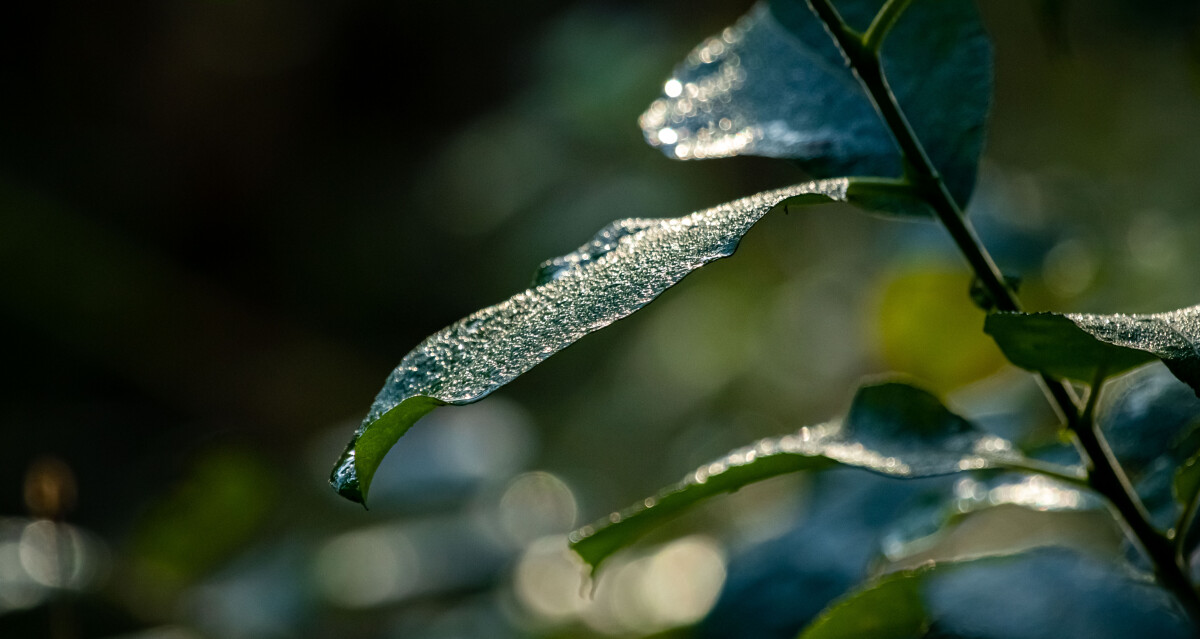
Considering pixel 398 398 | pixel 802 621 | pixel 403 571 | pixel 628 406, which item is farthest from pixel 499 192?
pixel 398 398

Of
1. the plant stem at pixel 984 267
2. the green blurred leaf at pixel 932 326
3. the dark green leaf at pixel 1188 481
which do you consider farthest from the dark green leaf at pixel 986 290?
the green blurred leaf at pixel 932 326

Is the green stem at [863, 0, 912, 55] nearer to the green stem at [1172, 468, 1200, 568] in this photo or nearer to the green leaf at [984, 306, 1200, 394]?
the green leaf at [984, 306, 1200, 394]

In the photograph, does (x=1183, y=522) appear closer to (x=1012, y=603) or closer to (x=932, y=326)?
(x=1012, y=603)

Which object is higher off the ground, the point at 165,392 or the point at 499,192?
the point at 165,392

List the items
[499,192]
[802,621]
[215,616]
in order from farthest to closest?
1. [499,192]
2. [215,616]
3. [802,621]

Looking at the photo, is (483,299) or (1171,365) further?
(483,299)

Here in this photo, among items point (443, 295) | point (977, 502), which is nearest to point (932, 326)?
point (977, 502)

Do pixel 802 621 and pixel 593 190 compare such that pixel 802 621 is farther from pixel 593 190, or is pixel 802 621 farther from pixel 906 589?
pixel 593 190

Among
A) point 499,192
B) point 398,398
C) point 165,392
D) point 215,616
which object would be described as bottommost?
point 398,398
